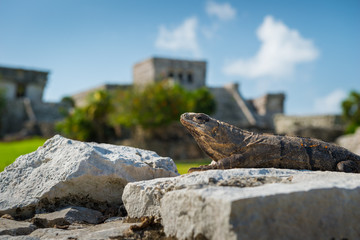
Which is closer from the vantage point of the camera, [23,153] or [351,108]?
[23,153]

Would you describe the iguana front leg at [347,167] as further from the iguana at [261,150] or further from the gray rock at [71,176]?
the gray rock at [71,176]

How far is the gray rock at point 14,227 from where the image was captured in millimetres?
3609

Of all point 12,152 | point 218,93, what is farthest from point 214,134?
point 218,93

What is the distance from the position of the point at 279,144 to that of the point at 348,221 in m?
1.51

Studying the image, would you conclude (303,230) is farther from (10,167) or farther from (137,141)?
(137,141)

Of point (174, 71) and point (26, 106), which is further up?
point (174, 71)

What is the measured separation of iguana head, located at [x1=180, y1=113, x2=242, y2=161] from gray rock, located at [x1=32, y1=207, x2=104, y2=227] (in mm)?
1533

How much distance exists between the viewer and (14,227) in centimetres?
374

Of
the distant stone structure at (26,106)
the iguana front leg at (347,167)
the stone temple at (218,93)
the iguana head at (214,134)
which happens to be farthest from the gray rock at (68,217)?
the stone temple at (218,93)

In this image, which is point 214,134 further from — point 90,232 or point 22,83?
point 22,83

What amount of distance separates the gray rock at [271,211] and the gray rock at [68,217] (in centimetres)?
136

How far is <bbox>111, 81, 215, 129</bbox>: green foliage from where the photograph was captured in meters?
24.5

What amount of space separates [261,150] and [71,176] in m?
2.30

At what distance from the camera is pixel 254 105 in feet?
153
